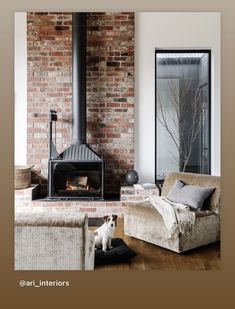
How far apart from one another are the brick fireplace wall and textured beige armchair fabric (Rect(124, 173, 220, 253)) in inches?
45.1

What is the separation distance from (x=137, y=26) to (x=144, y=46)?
0.25m

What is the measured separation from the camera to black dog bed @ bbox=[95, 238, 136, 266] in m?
2.50

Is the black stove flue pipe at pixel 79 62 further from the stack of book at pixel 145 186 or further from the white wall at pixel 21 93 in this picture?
the stack of book at pixel 145 186

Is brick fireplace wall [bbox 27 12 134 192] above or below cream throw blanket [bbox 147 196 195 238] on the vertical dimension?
above

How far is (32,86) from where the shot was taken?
4.20 m

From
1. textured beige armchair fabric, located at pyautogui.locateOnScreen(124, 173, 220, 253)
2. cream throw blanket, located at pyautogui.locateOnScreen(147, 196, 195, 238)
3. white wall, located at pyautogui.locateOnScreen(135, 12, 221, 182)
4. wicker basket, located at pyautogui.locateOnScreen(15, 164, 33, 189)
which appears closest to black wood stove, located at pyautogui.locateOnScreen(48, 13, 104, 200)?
wicker basket, located at pyautogui.locateOnScreen(15, 164, 33, 189)

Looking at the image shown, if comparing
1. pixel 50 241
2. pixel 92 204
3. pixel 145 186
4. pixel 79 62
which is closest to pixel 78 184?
pixel 92 204

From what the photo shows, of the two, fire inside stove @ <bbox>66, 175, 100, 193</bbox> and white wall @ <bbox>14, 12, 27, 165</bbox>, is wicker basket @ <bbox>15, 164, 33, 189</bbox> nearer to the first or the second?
white wall @ <bbox>14, 12, 27, 165</bbox>

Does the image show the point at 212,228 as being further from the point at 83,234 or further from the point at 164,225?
the point at 83,234

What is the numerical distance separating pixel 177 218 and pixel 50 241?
124 cm

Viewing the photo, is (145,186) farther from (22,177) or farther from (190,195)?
(22,177)

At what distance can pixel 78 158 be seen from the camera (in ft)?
13.3

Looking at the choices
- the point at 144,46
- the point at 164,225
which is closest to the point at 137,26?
the point at 144,46

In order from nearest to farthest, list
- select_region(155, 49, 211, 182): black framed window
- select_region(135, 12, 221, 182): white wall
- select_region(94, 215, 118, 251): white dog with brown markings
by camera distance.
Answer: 1. select_region(94, 215, 118, 251): white dog with brown markings
2. select_region(155, 49, 211, 182): black framed window
3. select_region(135, 12, 221, 182): white wall
